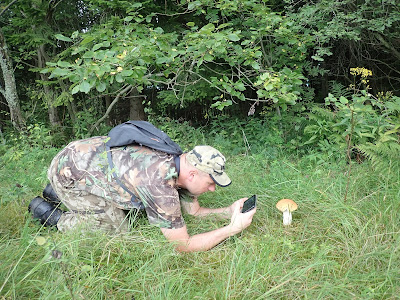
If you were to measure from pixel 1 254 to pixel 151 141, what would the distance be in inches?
44.5

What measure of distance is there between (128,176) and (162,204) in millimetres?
343

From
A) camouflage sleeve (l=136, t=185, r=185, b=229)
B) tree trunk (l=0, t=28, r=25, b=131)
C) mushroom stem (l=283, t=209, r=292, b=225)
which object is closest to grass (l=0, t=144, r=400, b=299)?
mushroom stem (l=283, t=209, r=292, b=225)

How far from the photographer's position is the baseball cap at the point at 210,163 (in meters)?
2.04

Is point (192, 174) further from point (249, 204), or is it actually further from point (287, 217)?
point (287, 217)

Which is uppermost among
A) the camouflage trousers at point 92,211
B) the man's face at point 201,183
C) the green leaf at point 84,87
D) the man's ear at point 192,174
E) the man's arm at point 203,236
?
the green leaf at point 84,87

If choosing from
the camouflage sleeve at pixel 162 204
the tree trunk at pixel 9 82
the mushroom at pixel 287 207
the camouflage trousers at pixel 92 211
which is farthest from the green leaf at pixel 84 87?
the tree trunk at pixel 9 82

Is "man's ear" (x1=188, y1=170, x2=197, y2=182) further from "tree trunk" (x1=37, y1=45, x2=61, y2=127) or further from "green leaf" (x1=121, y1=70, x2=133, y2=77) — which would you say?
"tree trunk" (x1=37, y1=45, x2=61, y2=127)

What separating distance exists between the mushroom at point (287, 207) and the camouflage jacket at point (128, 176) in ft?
2.52

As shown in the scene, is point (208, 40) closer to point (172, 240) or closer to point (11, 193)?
point (172, 240)

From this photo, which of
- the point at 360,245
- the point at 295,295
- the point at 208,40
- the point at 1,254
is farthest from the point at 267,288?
the point at 208,40

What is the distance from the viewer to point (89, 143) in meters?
2.34

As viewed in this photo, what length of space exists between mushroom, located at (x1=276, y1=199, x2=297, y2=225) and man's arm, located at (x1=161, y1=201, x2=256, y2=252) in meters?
0.29

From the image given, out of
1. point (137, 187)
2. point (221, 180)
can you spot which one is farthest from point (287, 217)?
point (137, 187)

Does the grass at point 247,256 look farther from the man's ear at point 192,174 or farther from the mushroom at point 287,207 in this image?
the man's ear at point 192,174
